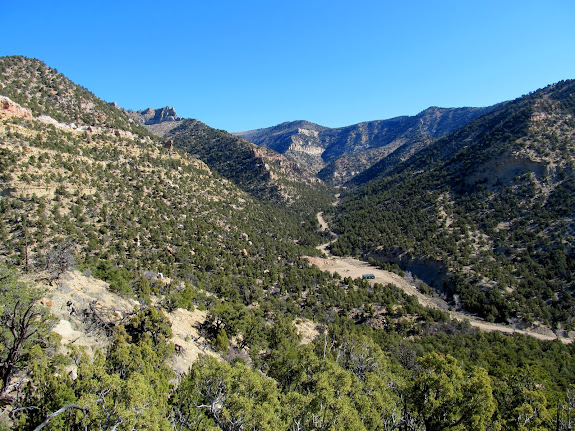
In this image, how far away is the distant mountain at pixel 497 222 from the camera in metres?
42.7

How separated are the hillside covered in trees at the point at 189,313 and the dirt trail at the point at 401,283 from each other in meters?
3.20

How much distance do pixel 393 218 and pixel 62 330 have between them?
65532 mm

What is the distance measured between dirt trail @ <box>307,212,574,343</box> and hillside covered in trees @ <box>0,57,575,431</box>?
3200 millimetres

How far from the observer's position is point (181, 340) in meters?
19.6

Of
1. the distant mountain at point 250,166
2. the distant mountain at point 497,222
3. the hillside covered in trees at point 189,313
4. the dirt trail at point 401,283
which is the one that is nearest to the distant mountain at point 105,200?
the hillside covered in trees at point 189,313

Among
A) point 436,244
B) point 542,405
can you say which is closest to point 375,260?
point 436,244

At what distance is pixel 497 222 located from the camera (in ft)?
181

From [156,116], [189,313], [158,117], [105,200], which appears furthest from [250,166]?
[156,116]

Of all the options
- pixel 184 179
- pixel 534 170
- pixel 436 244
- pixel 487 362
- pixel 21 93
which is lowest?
pixel 487 362

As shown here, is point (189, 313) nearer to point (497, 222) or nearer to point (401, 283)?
point (401, 283)

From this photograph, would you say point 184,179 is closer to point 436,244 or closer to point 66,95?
point 66,95

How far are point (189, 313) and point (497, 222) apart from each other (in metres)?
55.8

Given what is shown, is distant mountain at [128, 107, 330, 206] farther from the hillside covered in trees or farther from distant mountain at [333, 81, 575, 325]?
the hillside covered in trees

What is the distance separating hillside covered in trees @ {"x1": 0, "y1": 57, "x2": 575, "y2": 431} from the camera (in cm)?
1078
